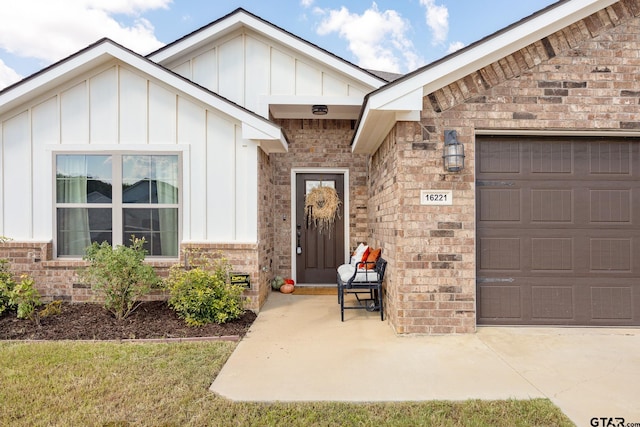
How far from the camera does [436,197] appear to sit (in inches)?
164

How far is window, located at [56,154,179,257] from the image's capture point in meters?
5.12

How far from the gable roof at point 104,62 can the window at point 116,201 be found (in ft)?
3.12

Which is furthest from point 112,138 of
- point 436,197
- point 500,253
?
point 500,253

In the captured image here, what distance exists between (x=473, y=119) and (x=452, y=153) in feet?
1.89

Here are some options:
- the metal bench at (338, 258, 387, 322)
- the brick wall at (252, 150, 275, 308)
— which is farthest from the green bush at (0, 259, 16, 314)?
the metal bench at (338, 258, 387, 322)

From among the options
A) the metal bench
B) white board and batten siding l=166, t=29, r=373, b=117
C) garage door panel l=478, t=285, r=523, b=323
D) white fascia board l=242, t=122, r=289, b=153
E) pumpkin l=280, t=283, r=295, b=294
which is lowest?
pumpkin l=280, t=283, r=295, b=294

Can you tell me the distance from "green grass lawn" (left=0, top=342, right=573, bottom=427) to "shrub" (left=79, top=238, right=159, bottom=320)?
1.26m

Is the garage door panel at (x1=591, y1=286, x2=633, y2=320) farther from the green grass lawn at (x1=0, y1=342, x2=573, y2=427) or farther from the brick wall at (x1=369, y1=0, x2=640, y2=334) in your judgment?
the green grass lawn at (x1=0, y1=342, x2=573, y2=427)

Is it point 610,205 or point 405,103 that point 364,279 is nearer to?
point 405,103

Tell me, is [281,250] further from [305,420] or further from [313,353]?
[305,420]

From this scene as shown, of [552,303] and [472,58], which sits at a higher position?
[472,58]

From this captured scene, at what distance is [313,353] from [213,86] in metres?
5.02

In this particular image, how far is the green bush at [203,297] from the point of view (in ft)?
14.6

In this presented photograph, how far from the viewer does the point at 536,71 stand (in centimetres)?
420
